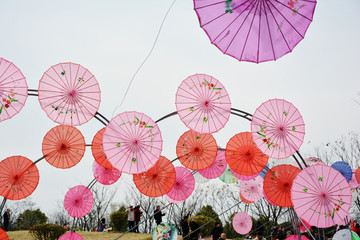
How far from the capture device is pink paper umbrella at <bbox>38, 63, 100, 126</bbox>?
235 inches

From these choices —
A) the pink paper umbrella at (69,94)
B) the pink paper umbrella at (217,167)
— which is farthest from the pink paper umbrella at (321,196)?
the pink paper umbrella at (69,94)

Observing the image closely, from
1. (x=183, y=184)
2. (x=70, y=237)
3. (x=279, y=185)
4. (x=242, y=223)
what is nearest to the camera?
(x=279, y=185)

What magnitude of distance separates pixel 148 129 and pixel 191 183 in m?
4.68

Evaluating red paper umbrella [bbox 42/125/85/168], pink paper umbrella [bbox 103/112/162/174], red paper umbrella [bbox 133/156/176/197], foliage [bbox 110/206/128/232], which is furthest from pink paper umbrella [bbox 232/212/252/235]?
pink paper umbrella [bbox 103/112/162/174]

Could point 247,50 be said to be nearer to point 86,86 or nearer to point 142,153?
point 142,153

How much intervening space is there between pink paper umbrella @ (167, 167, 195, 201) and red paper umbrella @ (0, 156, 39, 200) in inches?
176

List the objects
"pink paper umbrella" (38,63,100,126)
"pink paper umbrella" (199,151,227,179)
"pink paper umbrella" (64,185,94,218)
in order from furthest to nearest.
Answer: "pink paper umbrella" (199,151,227,179)
"pink paper umbrella" (64,185,94,218)
"pink paper umbrella" (38,63,100,126)

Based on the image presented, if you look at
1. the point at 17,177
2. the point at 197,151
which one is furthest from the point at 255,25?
the point at 17,177

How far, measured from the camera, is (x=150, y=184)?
8.15 m

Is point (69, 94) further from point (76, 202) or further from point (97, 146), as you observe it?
point (76, 202)

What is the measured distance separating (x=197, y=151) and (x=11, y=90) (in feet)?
16.8

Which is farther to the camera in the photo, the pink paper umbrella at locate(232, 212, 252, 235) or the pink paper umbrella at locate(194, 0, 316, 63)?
the pink paper umbrella at locate(232, 212, 252, 235)

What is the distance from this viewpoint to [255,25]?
11.4 feet

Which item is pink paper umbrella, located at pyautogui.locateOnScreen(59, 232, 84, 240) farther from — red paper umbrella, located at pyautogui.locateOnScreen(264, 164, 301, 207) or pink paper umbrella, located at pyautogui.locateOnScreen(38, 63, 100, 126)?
red paper umbrella, located at pyautogui.locateOnScreen(264, 164, 301, 207)
